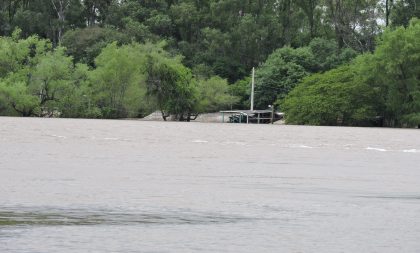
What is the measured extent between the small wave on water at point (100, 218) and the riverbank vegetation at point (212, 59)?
257 ft

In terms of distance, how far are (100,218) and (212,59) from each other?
101 m

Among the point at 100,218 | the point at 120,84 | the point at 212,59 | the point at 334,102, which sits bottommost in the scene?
the point at 100,218

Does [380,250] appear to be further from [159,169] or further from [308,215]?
[159,169]

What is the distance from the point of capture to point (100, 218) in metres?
14.4

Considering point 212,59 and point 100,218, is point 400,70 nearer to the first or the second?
point 212,59

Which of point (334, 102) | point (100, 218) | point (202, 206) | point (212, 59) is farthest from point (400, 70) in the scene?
point (100, 218)

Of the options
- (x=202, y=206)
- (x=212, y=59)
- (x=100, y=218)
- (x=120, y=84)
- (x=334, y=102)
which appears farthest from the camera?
(x=212, y=59)

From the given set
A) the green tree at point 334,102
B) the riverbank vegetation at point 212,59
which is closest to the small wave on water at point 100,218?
the riverbank vegetation at point 212,59

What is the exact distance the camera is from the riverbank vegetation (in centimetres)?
9531

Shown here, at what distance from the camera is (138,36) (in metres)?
114

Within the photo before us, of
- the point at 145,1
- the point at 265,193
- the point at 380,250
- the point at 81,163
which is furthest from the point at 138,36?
the point at 380,250

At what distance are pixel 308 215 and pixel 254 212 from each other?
2.92ft

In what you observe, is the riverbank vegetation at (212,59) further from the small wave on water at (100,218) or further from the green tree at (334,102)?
the small wave on water at (100,218)

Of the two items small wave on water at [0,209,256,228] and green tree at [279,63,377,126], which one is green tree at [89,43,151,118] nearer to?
green tree at [279,63,377,126]
